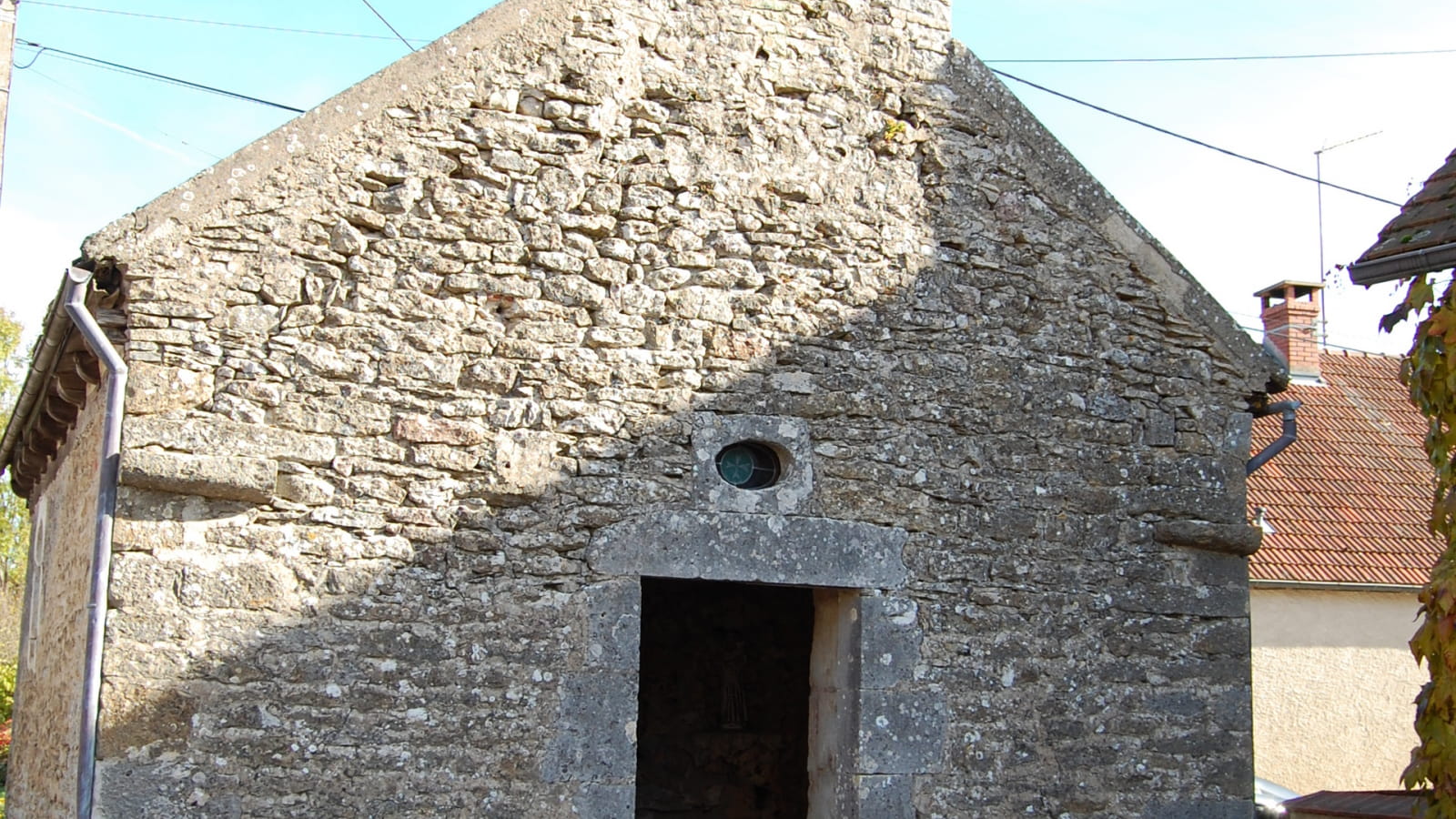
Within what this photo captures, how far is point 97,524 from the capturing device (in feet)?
17.4

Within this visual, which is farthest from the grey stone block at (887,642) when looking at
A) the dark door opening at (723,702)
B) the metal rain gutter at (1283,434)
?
the dark door opening at (723,702)

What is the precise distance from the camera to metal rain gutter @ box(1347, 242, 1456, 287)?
5184 millimetres

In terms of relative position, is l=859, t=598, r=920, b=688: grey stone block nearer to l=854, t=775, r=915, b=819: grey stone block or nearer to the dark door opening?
l=854, t=775, r=915, b=819: grey stone block

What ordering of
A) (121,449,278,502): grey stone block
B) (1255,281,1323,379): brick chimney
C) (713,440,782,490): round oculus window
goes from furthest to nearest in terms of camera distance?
(1255,281,1323,379): brick chimney < (713,440,782,490): round oculus window < (121,449,278,502): grey stone block

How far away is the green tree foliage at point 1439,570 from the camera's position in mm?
4785

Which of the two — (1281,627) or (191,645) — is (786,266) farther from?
(1281,627)

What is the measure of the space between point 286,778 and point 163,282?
1.98m

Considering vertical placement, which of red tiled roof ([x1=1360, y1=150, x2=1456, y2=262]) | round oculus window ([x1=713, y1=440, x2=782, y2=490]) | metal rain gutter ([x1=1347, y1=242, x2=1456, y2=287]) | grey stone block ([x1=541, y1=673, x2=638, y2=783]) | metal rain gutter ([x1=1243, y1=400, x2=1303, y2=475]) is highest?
red tiled roof ([x1=1360, y1=150, x2=1456, y2=262])

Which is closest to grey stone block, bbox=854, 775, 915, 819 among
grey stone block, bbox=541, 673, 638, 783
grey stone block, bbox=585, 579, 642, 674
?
grey stone block, bbox=541, 673, 638, 783

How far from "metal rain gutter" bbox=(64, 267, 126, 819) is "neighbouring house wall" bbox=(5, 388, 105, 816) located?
0.48 ft

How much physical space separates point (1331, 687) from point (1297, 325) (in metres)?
4.44

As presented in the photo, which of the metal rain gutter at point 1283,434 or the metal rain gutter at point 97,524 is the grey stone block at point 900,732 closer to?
the metal rain gutter at point 1283,434

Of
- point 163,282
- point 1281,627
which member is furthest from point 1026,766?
point 1281,627

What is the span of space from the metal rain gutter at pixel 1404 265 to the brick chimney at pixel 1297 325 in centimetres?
1091
